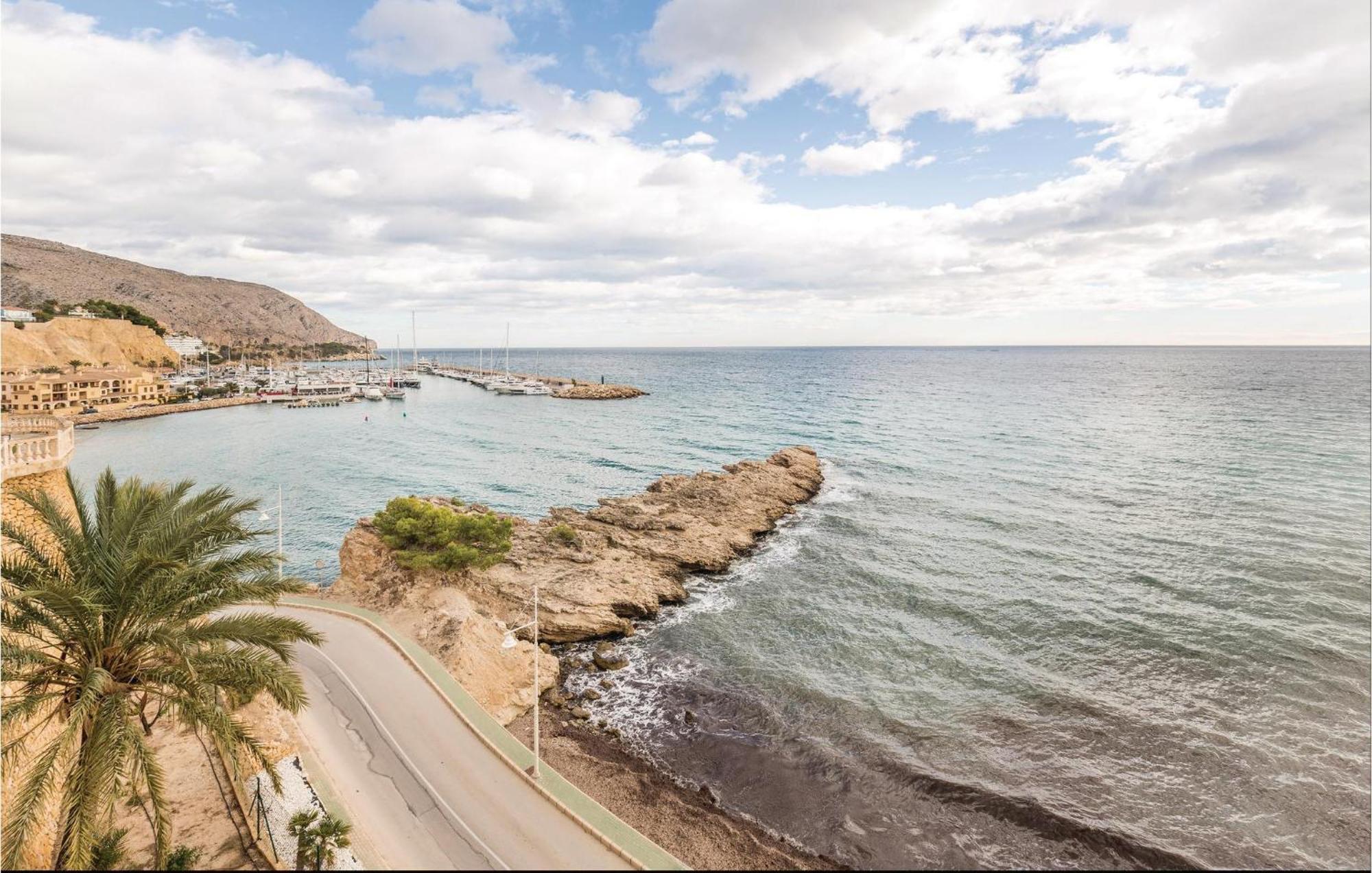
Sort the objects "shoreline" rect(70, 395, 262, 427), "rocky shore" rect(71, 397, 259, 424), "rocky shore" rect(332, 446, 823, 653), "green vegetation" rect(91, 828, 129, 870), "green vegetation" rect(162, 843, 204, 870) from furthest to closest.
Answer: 1. "rocky shore" rect(71, 397, 259, 424)
2. "shoreline" rect(70, 395, 262, 427)
3. "rocky shore" rect(332, 446, 823, 653)
4. "green vegetation" rect(162, 843, 204, 870)
5. "green vegetation" rect(91, 828, 129, 870)

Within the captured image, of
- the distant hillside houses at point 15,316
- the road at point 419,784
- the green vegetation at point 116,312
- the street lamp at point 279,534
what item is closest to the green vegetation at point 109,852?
the road at point 419,784

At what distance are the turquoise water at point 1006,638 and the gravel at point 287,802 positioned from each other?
10.5m

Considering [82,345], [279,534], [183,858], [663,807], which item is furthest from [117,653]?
[82,345]

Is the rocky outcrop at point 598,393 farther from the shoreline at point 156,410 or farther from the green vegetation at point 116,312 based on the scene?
the green vegetation at point 116,312

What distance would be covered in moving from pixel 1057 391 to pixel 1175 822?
130m

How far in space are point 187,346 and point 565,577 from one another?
208 metres

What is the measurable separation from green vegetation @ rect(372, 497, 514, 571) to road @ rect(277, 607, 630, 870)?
6.91 m

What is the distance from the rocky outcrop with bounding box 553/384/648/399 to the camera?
12388 cm

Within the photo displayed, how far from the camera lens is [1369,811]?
60.5ft

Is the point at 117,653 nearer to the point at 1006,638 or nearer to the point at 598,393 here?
the point at 1006,638

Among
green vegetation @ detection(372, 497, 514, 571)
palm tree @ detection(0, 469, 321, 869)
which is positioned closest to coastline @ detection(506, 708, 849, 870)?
green vegetation @ detection(372, 497, 514, 571)

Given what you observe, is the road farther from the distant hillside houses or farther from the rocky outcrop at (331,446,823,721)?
the distant hillside houses

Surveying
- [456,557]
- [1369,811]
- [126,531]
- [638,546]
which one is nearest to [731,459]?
[638,546]

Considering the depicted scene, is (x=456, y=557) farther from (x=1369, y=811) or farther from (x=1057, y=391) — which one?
(x=1057, y=391)
